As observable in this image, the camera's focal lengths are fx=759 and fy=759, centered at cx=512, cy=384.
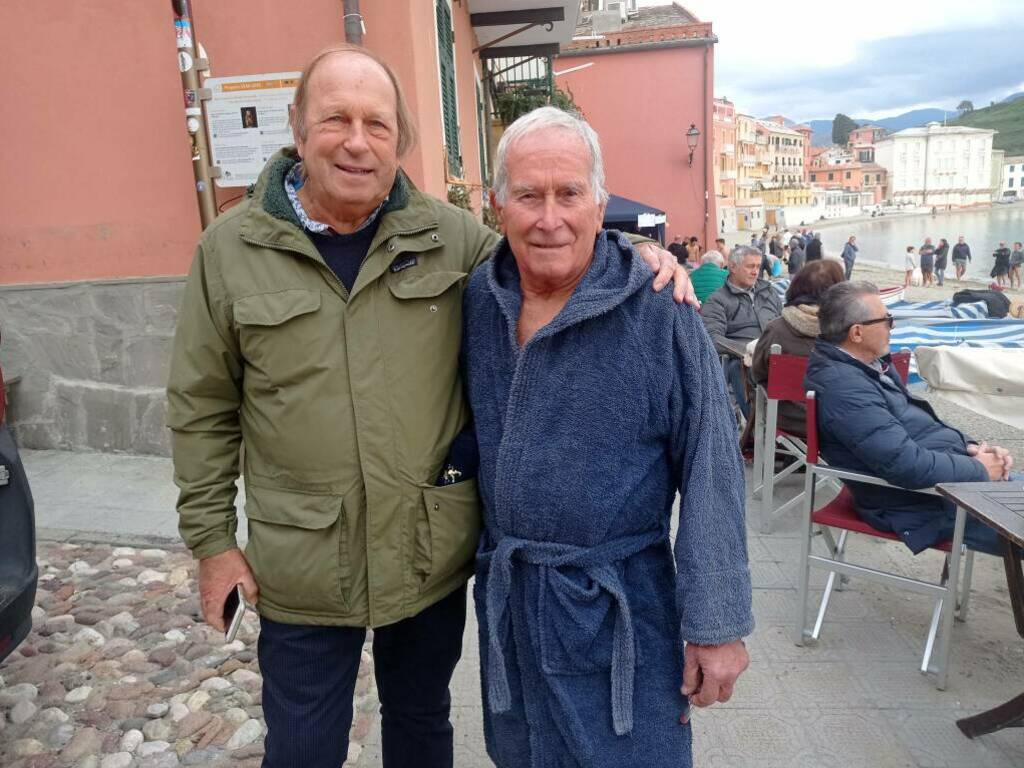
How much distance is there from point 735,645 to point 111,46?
18.0ft

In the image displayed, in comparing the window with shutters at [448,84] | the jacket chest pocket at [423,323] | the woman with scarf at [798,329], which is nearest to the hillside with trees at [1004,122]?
the window with shutters at [448,84]

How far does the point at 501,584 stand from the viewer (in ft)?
5.51

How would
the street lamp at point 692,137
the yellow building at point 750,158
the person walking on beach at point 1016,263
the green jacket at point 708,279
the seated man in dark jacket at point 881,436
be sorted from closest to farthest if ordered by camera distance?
the seated man in dark jacket at point 881,436 < the green jacket at point 708,279 < the street lamp at point 692,137 < the person walking on beach at point 1016,263 < the yellow building at point 750,158

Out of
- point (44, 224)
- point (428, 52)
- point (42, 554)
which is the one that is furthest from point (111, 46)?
point (42, 554)

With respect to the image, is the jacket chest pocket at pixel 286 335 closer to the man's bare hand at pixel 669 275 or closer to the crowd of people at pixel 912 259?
the man's bare hand at pixel 669 275

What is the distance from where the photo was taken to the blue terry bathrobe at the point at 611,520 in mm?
1583

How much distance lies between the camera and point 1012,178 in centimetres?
16812

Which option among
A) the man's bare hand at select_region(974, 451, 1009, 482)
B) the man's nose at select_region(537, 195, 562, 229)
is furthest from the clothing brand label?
the man's bare hand at select_region(974, 451, 1009, 482)

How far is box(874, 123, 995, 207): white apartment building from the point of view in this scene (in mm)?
145000

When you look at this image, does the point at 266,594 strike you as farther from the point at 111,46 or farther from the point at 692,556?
the point at 111,46

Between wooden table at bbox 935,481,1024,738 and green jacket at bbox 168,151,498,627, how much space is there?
67.5 inches

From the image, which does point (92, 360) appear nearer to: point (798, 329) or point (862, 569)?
point (798, 329)

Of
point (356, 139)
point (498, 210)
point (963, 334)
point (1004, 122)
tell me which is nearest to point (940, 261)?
point (963, 334)

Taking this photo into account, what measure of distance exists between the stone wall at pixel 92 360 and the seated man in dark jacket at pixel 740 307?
4.09m
